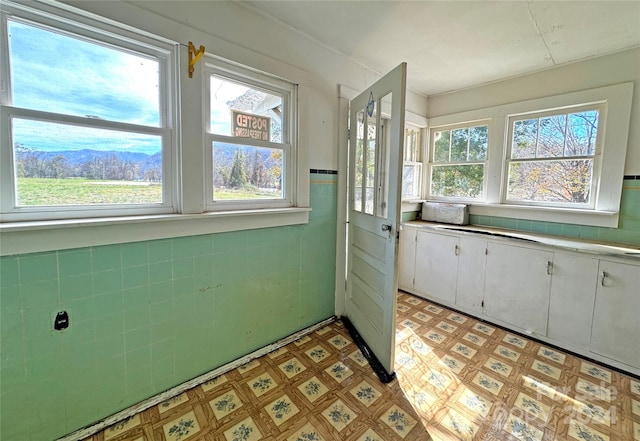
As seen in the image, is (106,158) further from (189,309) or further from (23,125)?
(189,309)

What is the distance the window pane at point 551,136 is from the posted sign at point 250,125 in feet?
8.83

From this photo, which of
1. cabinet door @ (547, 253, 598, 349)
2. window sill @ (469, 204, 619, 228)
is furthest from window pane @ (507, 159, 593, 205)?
cabinet door @ (547, 253, 598, 349)

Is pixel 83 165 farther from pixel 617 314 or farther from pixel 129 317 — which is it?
pixel 617 314

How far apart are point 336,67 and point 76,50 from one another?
70.3 inches

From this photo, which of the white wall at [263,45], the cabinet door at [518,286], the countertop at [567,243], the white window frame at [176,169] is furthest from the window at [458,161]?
the white window frame at [176,169]

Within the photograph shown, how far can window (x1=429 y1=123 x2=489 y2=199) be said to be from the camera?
3227 mm

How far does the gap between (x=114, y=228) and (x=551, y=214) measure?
3527 mm

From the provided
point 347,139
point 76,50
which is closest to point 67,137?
point 76,50

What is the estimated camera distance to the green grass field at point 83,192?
130 centimetres

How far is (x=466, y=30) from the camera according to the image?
80.9 inches

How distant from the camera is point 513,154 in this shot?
9.72 ft

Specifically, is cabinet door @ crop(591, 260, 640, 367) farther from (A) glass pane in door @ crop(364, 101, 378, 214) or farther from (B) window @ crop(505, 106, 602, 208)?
(A) glass pane in door @ crop(364, 101, 378, 214)

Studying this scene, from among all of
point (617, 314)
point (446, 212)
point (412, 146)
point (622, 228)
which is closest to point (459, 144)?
point (412, 146)

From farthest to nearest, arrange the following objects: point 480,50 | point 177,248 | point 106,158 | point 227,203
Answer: point 480,50 < point 227,203 < point 177,248 < point 106,158
